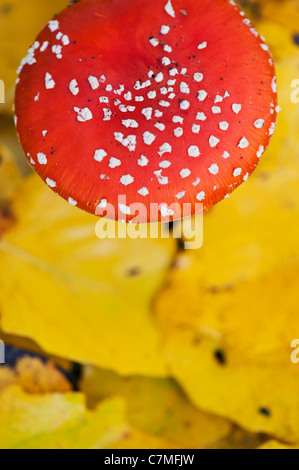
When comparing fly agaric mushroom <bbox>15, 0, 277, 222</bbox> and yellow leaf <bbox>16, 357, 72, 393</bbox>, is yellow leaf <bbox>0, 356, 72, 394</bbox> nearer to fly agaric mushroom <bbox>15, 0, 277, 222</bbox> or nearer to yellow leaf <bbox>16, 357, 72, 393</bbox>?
yellow leaf <bbox>16, 357, 72, 393</bbox>

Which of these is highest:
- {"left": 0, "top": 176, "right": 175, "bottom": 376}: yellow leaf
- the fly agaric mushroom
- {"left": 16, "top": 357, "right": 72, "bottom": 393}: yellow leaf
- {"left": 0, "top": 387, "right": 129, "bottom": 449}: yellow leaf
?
the fly agaric mushroom

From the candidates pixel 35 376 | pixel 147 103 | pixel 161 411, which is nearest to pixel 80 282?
pixel 35 376

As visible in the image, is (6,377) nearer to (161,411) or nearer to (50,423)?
(50,423)

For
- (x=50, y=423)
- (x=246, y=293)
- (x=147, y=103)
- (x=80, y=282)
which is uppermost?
(x=147, y=103)

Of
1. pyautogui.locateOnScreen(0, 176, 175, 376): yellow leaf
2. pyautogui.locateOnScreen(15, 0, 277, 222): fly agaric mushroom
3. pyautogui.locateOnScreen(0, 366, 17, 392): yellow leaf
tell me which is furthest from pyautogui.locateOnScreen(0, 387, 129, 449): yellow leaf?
pyautogui.locateOnScreen(15, 0, 277, 222): fly agaric mushroom

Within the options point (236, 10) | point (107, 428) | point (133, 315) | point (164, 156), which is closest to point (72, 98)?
point (164, 156)
